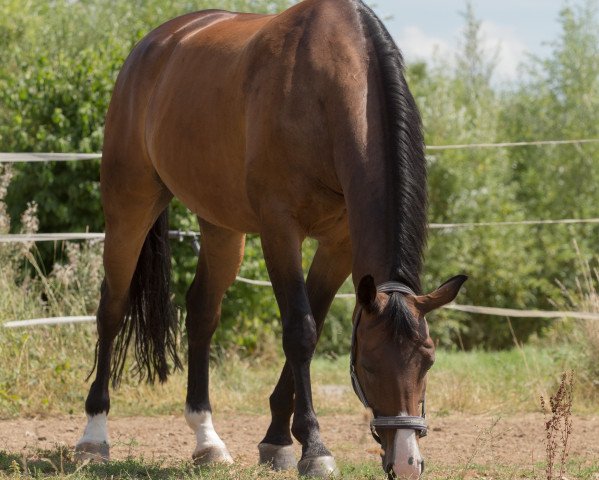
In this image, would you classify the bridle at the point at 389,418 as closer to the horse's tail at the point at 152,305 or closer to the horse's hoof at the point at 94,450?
the horse's hoof at the point at 94,450

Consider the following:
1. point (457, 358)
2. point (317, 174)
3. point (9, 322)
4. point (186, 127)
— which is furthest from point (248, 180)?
point (457, 358)

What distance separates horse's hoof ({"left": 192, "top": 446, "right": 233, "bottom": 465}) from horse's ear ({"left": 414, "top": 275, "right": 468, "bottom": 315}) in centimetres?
185

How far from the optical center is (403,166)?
3.88 meters

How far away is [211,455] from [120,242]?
4.18 ft

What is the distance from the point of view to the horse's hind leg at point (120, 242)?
5660 mm

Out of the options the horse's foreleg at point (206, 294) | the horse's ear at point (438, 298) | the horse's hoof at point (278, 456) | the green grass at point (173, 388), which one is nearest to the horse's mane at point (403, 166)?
the horse's ear at point (438, 298)

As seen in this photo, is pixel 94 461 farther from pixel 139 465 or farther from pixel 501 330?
pixel 501 330

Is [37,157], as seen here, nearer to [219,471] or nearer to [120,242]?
[120,242]

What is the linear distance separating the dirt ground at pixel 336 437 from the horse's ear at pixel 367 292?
162 centimetres

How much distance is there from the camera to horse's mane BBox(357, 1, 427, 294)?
12.2ft

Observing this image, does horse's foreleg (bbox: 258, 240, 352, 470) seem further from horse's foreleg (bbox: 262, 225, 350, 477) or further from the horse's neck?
the horse's neck

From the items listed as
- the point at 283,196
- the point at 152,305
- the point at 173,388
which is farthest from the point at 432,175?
the point at 283,196

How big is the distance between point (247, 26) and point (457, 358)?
5.44 m

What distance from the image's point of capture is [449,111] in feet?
57.0
